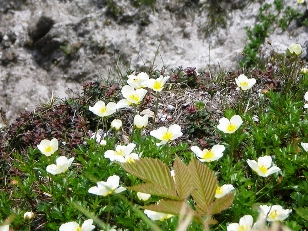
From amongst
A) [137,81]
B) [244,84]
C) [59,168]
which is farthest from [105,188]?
[244,84]

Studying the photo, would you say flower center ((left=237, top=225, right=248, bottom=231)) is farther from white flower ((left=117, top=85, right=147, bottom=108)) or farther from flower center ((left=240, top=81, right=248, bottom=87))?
flower center ((left=240, top=81, right=248, bottom=87))

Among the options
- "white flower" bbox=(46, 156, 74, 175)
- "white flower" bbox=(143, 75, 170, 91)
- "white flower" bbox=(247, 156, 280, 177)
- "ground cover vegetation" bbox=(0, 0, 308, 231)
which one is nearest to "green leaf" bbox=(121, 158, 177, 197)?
"ground cover vegetation" bbox=(0, 0, 308, 231)

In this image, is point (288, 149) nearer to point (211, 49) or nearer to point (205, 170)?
point (205, 170)

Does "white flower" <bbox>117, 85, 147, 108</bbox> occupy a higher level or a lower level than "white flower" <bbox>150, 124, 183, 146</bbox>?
higher

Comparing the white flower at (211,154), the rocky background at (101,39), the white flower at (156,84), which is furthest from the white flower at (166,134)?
the rocky background at (101,39)

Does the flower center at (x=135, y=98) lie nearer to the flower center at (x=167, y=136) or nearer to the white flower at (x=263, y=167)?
the flower center at (x=167, y=136)

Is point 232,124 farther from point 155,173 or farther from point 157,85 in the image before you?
point 155,173
